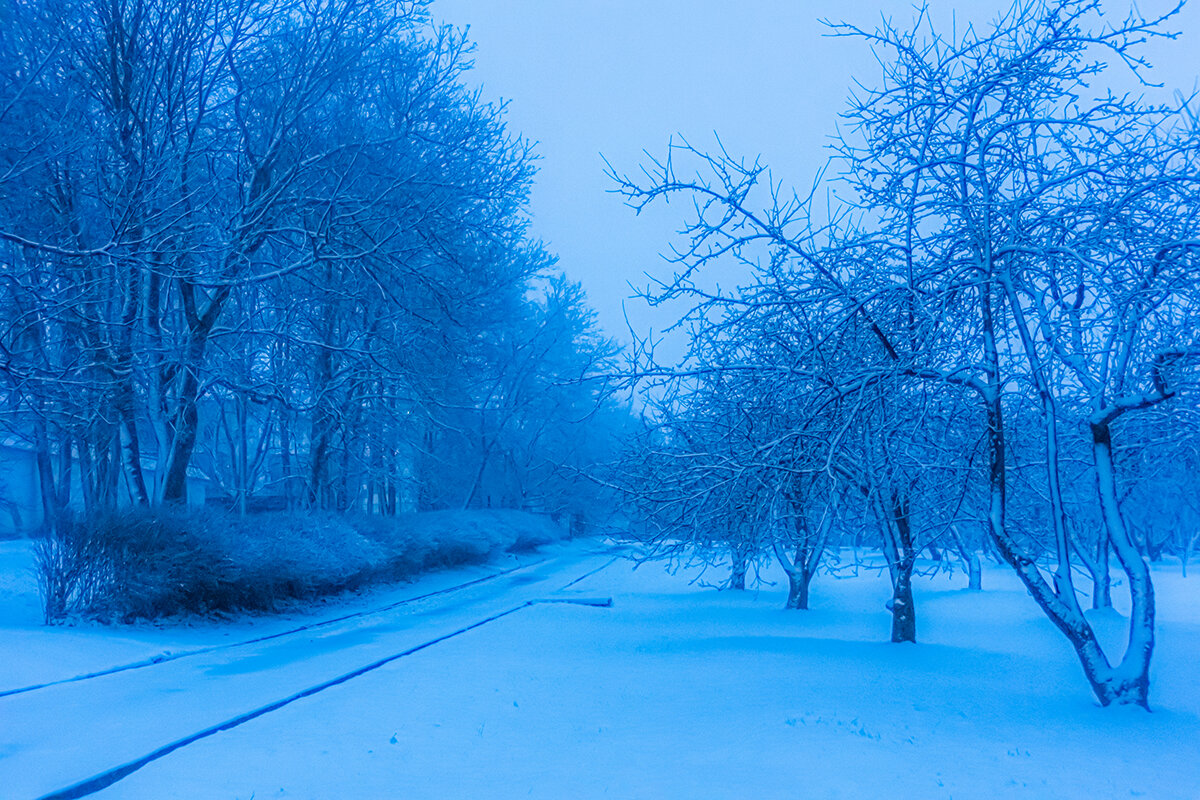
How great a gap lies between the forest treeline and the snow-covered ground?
3107 mm

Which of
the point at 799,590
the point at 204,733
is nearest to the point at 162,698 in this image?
the point at 204,733

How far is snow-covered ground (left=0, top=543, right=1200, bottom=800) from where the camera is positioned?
5840mm

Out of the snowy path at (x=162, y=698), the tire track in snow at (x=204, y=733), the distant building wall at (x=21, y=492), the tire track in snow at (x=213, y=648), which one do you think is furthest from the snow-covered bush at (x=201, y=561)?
the distant building wall at (x=21, y=492)

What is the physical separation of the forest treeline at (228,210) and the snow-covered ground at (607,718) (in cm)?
311

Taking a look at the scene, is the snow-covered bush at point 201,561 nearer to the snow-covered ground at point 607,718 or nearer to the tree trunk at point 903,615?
the snow-covered ground at point 607,718

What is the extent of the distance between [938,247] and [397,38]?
572 inches

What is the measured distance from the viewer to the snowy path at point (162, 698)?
6.33 m

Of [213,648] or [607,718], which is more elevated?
[607,718]

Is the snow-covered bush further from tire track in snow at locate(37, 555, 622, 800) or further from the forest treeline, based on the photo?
tire track in snow at locate(37, 555, 622, 800)

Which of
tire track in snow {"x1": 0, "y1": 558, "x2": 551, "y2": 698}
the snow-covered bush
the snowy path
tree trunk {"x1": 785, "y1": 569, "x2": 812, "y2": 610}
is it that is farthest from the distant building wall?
tree trunk {"x1": 785, "y1": 569, "x2": 812, "y2": 610}

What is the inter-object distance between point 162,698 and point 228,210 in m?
11.2

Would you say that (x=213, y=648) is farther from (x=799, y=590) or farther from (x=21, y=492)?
(x=21, y=492)

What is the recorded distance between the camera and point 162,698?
29.6 ft

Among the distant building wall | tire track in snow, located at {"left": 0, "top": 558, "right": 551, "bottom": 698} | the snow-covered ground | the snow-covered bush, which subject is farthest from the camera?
the distant building wall
